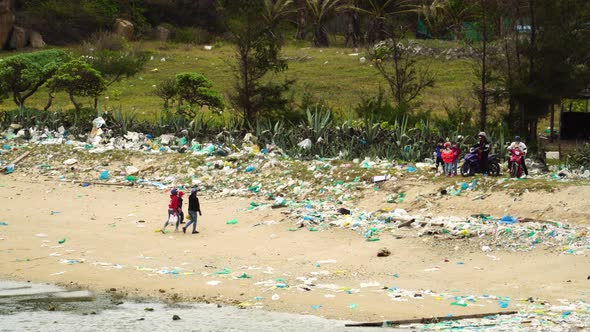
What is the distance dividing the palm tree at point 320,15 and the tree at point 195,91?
14077mm

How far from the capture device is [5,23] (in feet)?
123

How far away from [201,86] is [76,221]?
9.58m

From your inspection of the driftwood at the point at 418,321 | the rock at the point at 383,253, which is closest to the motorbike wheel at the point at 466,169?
the rock at the point at 383,253

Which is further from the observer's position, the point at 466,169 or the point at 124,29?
the point at 124,29

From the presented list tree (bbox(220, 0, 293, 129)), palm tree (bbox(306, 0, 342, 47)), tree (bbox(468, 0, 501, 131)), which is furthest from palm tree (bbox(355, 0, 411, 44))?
tree (bbox(220, 0, 293, 129))

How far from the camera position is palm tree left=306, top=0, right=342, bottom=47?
1539 inches

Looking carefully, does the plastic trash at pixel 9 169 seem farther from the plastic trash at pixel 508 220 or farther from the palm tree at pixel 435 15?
the palm tree at pixel 435 15

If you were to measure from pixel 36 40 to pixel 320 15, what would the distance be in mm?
10866

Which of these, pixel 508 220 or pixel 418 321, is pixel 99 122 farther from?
pixel 418 321

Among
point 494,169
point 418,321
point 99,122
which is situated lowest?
point 418,321

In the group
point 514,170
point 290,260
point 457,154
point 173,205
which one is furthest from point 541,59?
point 290,260

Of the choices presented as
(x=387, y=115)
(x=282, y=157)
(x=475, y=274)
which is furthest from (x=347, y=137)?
(x=475, y=274)

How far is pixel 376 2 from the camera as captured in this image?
37969 millimetres

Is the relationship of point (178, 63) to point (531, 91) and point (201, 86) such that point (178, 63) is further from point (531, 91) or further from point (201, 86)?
point (531, 91)
